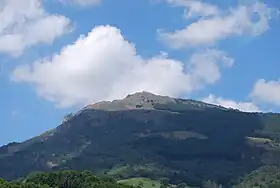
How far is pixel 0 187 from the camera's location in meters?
177

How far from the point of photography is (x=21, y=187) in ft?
652

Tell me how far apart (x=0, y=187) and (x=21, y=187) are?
21.9 metres

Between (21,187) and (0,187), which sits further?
(21,187)
